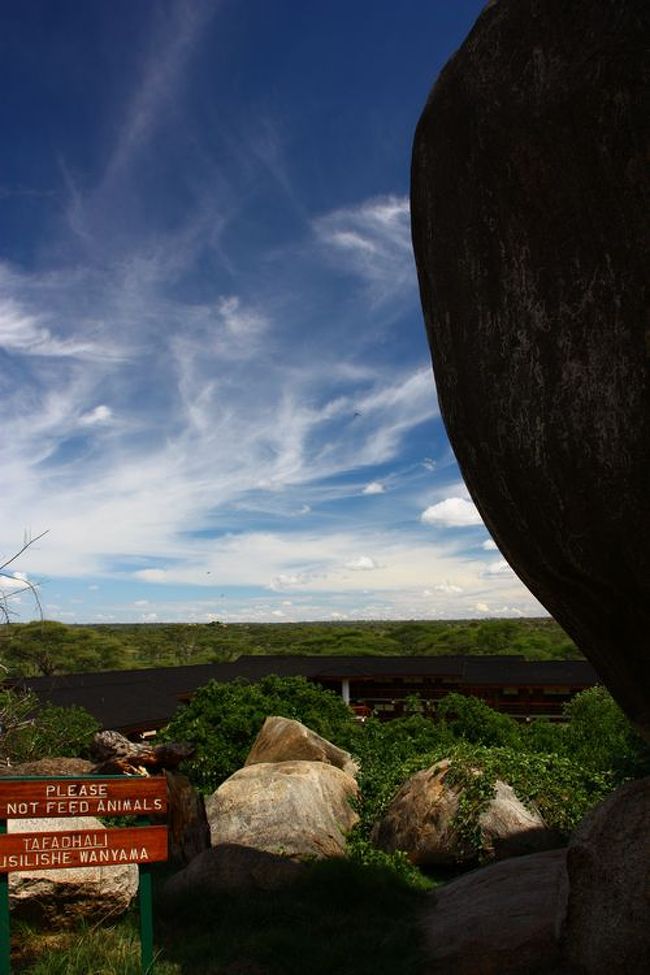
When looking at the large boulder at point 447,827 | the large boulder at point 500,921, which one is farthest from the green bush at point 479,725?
the large boulder at point 500,921

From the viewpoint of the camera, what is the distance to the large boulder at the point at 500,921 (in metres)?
6.91

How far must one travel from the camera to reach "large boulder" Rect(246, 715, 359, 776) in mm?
17188

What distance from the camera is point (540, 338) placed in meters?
5.13

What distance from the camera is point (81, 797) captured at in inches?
291

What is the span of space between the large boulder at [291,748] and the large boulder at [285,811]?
178 centimetres

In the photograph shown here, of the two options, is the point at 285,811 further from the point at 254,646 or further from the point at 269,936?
the point at 254,646

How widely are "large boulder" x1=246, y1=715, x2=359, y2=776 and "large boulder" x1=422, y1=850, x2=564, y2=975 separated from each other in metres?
8.02

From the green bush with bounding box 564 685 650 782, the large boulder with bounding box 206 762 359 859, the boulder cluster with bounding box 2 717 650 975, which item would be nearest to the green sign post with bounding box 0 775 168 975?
the boulder cluster with bounding box 2 717 650 975

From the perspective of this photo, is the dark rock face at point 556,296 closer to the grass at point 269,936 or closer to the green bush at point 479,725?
the grass at point 269,936

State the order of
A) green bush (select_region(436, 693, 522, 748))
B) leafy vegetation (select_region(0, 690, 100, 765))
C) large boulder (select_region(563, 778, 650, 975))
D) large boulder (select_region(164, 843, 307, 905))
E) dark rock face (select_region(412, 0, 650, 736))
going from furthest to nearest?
green bush (select_region(436, 693, 522, 748)) < leafy vegetation (select_region(0, 690, 100, 765)) < large boulder (select_region(164, 843, 307, 905)) < large boulder (select_region(563, 778, 650, 975)) < dark rock face (select_region(412, 0, 650, 736))

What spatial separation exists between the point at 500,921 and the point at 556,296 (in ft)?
19.6

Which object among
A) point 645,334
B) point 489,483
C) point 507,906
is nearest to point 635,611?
point 489,483

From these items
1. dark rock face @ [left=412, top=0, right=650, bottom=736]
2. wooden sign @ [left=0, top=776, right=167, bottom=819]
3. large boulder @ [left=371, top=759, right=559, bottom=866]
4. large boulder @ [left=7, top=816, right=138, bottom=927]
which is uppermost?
dark rock face @ [left=412, top=0, right=650, bottom=736]

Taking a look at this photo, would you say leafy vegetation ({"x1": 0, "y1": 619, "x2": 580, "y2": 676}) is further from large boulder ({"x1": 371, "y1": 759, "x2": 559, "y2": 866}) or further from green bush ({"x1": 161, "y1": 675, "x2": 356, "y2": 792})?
large boulder ({"x1": 371, "y1": 759, "x2": 559, "y2": 866})
